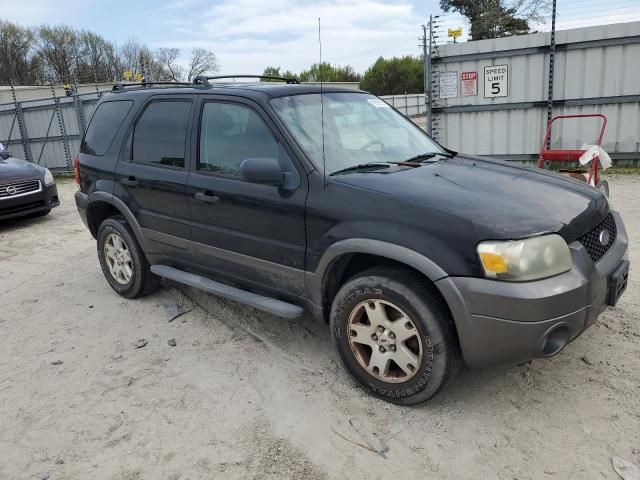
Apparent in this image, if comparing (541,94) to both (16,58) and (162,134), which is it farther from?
(16,58)

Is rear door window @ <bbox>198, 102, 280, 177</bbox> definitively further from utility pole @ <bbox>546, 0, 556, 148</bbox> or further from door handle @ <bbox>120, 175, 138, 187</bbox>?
utility pole @ <bbox>546, 0, 556, 148</bbox>

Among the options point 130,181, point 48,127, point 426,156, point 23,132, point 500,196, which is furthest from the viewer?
point 23,132

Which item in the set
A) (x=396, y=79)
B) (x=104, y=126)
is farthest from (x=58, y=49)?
(x=104, y=126)

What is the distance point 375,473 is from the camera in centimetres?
254

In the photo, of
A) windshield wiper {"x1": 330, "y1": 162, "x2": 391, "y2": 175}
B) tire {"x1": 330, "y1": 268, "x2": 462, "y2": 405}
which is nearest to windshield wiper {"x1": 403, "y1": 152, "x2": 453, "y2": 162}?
windshield wiper {"x1": 330, "y1": 162, "x2": 391, "y2": 175}

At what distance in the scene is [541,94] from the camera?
32.3 feet

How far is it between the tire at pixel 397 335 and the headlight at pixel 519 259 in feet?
1.28

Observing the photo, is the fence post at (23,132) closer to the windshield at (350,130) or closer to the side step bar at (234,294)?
the side step bar at (234,294)

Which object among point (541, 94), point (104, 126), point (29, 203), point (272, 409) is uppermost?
point (104, 126)

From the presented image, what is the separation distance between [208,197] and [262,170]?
73 cm

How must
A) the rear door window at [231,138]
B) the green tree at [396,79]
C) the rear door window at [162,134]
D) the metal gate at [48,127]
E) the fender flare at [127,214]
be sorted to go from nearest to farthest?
the rear door window at [231,138] < the rear door window at [162,134] < the fender flare at [127,214] < the metal gate at [48,127] < the green tree at [396,79]

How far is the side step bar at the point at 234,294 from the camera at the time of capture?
3396 millimetres

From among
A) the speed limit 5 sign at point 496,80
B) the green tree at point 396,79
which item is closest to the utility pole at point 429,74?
the speed limit 5 sign at point 496,80

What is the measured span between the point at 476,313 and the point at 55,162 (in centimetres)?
1594
